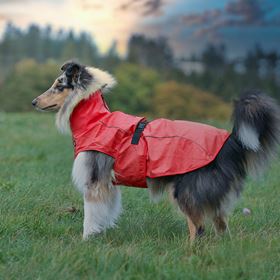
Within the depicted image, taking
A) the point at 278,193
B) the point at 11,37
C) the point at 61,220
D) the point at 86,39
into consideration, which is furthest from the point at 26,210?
the point at 11,37

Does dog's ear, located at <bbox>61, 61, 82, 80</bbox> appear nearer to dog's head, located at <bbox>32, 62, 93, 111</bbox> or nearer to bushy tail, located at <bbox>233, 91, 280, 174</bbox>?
dog's head, located at <bbox>32, 62, 93, 111</bbox>

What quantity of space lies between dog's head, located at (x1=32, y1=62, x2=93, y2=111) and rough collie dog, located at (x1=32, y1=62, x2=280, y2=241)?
10 millimetres

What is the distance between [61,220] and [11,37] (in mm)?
41759

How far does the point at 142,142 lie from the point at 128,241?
93 cm

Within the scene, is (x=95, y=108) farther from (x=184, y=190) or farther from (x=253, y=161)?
(x=253, y=161)

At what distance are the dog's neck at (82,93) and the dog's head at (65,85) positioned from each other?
0.04 m

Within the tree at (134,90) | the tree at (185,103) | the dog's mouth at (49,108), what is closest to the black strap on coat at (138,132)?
the dog's mouth at (49,108)

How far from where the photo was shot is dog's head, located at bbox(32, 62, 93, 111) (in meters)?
5.15

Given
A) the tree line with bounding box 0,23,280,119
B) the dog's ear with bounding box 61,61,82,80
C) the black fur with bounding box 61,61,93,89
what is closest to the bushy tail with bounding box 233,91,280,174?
the black fur with bounding box 61,61,93,89

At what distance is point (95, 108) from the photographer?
5094 mm

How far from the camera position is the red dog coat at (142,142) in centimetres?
464

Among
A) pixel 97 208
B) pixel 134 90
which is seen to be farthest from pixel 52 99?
pixel 134 90

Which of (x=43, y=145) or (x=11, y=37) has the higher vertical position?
(x=11, y=37)

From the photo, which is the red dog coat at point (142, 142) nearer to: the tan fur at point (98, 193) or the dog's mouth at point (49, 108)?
the tan fur at point (98, 193)
